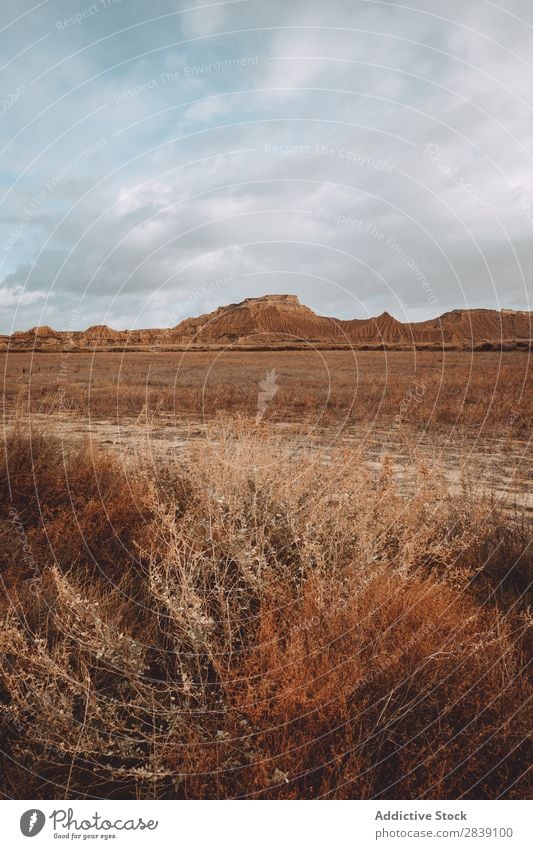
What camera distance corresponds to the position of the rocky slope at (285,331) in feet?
191

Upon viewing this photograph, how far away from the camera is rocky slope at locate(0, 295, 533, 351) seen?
58.1 m

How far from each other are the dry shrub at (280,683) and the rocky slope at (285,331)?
3142 cm

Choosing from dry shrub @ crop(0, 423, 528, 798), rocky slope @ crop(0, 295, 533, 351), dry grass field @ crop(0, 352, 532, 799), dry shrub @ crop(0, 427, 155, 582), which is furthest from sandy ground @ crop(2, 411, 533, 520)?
rocky slope @ crop(0, 295, 533, 351)

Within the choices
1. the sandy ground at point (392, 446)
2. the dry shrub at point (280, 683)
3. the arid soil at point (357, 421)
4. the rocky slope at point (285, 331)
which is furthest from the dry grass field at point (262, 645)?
the rocky slope at point (285, 331)

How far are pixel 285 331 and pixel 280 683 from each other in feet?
195

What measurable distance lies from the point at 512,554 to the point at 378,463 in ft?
13.9

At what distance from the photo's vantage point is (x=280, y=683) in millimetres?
2525

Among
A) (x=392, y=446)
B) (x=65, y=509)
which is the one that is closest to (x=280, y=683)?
(x=65, y=509)

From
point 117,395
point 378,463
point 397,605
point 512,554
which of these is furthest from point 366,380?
point 397,605

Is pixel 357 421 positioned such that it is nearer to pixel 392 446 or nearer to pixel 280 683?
pixel 392 446

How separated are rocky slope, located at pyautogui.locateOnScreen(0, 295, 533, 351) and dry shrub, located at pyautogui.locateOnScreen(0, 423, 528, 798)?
3142 cm

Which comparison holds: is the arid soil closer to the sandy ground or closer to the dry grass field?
the sandy ground

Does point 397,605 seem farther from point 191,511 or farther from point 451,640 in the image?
point 191,511
